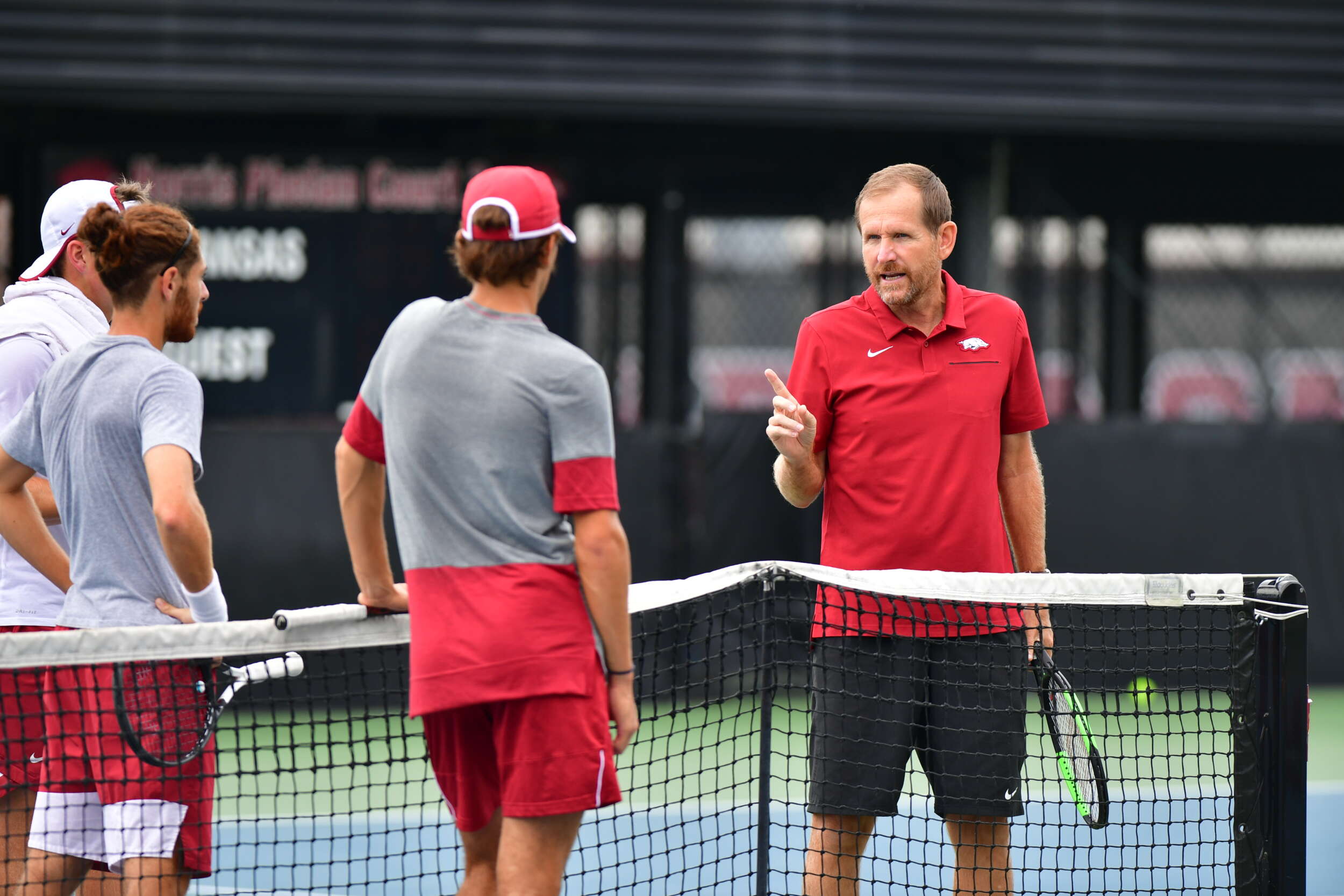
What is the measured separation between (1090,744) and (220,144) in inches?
233

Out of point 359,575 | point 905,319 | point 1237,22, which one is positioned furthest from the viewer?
point 1237,22

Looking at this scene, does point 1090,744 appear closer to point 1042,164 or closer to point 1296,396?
point 1042,164

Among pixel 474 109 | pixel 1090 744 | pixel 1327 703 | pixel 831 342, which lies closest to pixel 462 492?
pixel 831 342

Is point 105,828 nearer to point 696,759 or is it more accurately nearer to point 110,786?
point 110,786

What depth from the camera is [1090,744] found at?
321cm

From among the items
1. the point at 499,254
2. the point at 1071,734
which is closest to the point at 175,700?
the point at 499,254

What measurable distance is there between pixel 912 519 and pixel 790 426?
1.33ft

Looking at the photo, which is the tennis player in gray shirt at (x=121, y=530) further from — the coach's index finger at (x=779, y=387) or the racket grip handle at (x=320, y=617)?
the coach's index finger at (x=779, y=387)

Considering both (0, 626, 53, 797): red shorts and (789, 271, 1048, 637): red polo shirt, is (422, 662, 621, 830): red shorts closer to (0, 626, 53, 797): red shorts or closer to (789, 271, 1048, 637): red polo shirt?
(789, 271, 1048, 637): red polo shirt

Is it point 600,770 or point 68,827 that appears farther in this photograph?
point 68,827

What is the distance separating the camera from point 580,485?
8.57 ft

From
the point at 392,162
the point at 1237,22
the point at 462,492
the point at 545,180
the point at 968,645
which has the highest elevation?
the point at 1237,22

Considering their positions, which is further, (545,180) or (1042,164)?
(1042,164)

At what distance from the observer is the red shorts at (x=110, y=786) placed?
2906 mm
